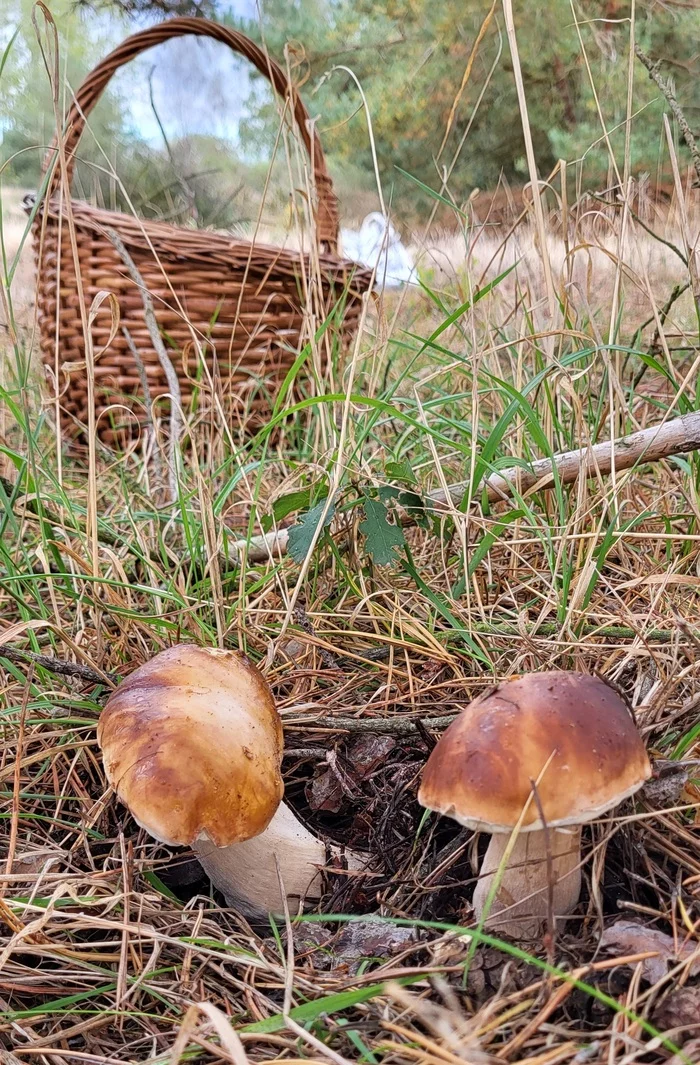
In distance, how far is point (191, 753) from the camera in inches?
33.3

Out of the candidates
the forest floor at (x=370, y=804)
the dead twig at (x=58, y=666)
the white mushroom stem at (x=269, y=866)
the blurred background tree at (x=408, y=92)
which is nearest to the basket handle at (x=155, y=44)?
the forest floor at (x=370, y=804)

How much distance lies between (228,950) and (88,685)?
0.54 meters

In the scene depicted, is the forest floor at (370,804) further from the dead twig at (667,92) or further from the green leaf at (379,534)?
the dead twig at (667,92)

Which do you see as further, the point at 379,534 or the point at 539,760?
the point at 379,534

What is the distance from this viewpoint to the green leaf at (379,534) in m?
1.22

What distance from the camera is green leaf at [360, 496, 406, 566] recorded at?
122 centimetres

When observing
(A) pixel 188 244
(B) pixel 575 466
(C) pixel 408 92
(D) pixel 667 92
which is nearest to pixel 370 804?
(B) pixel 575 466

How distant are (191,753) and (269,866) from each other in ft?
0.85

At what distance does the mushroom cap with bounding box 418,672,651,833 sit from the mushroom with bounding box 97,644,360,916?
0.77 feet

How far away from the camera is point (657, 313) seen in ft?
4.34

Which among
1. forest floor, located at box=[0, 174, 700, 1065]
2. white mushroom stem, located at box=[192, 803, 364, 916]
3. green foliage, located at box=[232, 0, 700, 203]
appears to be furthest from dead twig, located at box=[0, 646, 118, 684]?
green foliage, located at box=[232, 0, 700, 203]

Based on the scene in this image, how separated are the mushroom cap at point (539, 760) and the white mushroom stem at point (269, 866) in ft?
1.00

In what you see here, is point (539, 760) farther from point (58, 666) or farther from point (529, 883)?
point (58, 666)

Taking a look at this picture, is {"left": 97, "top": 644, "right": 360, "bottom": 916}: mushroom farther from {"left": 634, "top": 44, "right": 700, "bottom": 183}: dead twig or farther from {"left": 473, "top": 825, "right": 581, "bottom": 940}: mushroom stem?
{"left": 634, "top": 44, "right": 700, "bottom": 183}: dead twig
